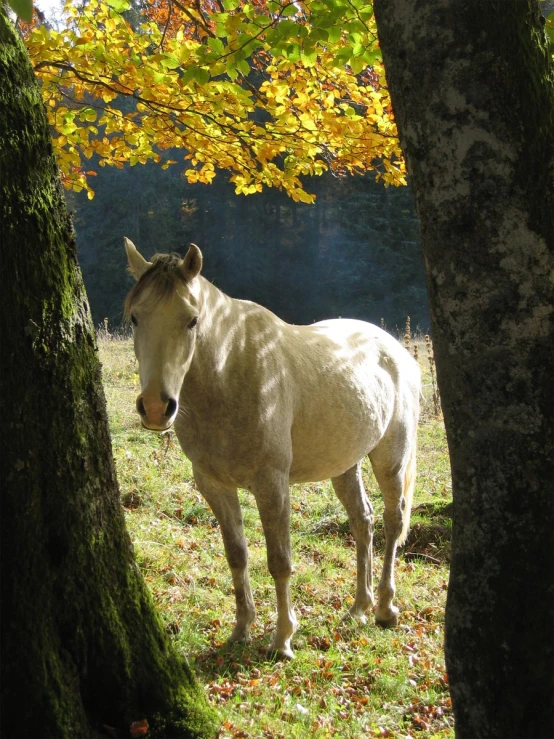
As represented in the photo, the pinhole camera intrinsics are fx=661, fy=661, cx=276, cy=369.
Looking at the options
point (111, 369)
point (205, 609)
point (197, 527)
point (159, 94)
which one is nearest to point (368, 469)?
point (197, 527)

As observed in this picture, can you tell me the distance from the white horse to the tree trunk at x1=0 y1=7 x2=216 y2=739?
912 millimetres

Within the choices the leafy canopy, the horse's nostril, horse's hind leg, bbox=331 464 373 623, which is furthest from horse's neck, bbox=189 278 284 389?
horse's hind leg, bbox=331 464 373 623

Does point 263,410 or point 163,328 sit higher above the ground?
point 163,328

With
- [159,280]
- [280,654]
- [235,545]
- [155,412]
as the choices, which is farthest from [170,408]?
[280,654]

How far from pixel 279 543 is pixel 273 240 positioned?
85.9 feet

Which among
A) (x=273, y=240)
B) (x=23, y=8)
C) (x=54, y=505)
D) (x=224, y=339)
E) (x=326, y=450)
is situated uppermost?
(x=273, y=240)

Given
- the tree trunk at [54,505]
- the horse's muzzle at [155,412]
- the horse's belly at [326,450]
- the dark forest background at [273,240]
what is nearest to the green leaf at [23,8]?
the tree trunk at [54,505]

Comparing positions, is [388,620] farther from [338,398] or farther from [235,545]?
[338,398]

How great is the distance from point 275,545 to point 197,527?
2052mm

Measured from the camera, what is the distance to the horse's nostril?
10.5 ft

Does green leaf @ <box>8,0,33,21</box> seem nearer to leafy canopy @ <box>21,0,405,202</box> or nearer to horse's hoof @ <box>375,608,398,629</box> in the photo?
leafy canopy @ <box>21,0,405,202</box>

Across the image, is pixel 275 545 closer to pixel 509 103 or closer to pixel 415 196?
pixel 415 196

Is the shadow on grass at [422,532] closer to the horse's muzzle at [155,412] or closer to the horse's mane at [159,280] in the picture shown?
the horse's muzzle at [155,412]

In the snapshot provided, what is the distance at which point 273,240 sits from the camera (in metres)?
29.3
